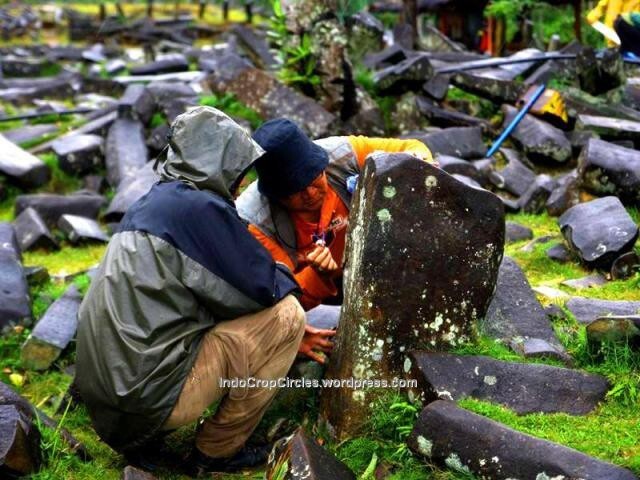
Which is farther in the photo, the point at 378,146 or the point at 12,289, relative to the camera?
the point at 12,289

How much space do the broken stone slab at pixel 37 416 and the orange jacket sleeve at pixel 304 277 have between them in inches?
62.6

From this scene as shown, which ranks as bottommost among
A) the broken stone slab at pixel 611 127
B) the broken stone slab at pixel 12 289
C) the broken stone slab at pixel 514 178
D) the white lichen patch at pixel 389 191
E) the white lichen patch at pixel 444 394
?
the broken stone slab at pixel 12 289

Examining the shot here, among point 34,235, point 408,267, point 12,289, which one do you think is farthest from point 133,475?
point 34,235

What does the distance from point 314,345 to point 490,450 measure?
4.65 ft

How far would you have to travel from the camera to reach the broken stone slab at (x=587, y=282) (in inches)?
244

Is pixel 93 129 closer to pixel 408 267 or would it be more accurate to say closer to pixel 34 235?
pixel 34 235

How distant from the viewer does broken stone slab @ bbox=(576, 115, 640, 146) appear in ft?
29.0

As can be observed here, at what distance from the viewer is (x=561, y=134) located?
9.30 meters

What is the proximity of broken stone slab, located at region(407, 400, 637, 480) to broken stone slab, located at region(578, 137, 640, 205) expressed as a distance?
3.94 meters

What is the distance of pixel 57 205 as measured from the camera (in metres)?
9.45

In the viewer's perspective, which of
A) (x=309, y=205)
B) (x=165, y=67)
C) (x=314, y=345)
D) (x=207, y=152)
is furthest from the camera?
(x=165, y=67)

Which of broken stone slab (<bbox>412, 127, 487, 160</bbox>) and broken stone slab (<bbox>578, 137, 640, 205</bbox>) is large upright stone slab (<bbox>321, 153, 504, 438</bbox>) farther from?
broken stone slab (<bbox>412, 127, 487, 160</bbox>)

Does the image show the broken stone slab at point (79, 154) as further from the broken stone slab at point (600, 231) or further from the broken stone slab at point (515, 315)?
the broken stone slab at point (515, 315)

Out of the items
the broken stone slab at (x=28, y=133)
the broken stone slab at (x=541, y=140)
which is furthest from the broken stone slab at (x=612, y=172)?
the broken stone slab at (x=28, y=133)
